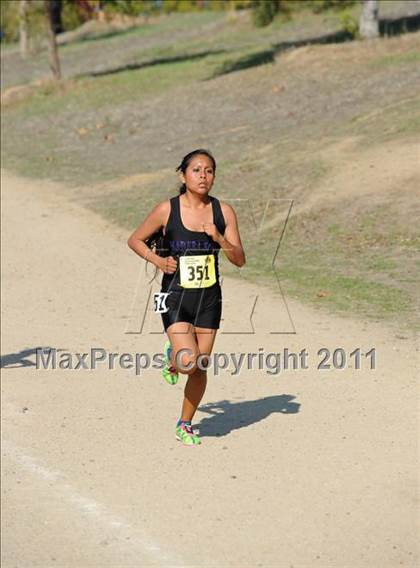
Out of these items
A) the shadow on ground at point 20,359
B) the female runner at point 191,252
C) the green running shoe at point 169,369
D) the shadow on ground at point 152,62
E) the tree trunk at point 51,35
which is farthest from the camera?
the shadow on ground at point 152,62

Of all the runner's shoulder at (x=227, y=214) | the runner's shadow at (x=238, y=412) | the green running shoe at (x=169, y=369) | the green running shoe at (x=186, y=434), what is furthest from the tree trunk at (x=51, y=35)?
the runner's shoulder at (x=227, y=214)

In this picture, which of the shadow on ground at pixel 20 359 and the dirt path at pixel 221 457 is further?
the shadow on ground at pixel 20 359

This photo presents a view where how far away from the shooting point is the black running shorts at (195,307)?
31.1 ft

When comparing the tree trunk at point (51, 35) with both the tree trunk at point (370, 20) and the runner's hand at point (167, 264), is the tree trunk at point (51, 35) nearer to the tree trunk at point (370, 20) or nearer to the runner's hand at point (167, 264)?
the tree trunk at point (370, 20)

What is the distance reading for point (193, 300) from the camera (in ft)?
31.1

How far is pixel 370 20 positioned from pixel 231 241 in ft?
88.0

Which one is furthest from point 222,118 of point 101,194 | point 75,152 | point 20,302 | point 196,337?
point 196,337

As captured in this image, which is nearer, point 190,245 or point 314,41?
point 190,245

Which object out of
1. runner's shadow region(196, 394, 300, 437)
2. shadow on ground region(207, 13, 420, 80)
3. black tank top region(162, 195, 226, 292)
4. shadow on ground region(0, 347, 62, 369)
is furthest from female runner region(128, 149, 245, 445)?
shadow on ground region(207, 13, 420, 80)

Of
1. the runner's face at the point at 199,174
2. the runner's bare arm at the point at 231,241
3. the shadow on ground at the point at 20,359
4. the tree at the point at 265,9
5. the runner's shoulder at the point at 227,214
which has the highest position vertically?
the tree at the point at 265,9

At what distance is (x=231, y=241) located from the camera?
9.16 m

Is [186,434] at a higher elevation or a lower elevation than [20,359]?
higher

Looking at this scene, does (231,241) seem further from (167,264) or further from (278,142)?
(278,142)

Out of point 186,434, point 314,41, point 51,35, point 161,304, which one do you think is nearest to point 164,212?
point 161,304
